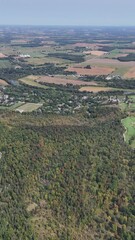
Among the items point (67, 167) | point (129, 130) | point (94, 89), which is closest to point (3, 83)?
point (94, 89)

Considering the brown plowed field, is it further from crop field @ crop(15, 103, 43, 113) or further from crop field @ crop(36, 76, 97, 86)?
crop field @ crop(15, 103, 43, 113)

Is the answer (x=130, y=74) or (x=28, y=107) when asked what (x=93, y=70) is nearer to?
(x=130, y=74)

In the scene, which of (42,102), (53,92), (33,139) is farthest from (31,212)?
(53,92)

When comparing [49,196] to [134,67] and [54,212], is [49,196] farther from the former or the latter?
[134,67]

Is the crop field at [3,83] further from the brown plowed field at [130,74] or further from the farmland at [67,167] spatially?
the brown plowed field at [130,74]

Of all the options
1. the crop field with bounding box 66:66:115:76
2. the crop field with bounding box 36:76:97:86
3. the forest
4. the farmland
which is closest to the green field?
the farmland

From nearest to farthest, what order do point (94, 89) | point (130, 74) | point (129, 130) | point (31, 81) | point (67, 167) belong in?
1. point (67, 167)
2. point (129, 130)
3. point (94, 89)
4. point (31, 81)
5. point (130, 74)

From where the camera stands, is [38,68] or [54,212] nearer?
[54,212]

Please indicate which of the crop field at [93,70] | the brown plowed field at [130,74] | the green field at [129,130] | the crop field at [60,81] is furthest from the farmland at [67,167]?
the crop field at [93,70]
